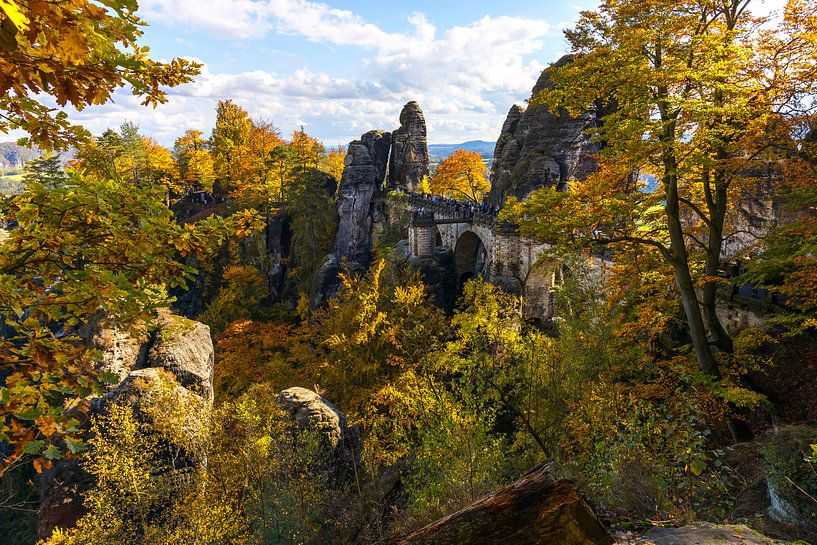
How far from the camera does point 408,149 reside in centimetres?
5144

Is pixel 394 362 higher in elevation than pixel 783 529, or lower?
lower

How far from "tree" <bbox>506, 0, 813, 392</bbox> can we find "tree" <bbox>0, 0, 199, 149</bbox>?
29.8 feet

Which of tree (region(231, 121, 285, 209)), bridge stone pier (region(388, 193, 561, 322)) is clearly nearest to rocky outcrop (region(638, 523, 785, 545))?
bridge stone pier (region(388, 193, 561, 322))

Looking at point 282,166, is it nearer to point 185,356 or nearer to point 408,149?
point 408,149

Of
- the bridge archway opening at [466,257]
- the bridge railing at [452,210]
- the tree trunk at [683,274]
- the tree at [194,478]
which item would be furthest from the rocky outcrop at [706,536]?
the bridge archway opening at [466,257]

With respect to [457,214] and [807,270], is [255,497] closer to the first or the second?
[807,270]

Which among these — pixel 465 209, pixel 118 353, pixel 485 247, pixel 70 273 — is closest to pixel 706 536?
pixel 70 273

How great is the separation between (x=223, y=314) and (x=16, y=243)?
1450 inches

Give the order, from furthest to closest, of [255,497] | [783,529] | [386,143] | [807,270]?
1. [386,143]
2. [255,497]
3. [807,270]
4. [783,529]

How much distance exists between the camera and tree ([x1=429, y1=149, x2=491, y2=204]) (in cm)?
5619

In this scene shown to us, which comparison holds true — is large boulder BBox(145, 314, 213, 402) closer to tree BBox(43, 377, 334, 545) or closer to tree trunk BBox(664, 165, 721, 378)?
tree BBox(43, 377, 334, 545)

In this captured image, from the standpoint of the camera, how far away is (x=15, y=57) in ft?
8.62

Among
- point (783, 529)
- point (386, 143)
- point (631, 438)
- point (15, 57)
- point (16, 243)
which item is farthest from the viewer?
point (386, 143)

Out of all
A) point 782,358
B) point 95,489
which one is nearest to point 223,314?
point 95,489
